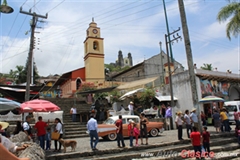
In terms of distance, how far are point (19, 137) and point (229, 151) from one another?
9440mm

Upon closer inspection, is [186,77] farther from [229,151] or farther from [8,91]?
[8,91]

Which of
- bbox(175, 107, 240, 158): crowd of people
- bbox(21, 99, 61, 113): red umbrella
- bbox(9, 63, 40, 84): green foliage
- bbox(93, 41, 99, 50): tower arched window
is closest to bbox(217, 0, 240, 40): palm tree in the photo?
bbox(175, 107, 240, 158): crowd of people

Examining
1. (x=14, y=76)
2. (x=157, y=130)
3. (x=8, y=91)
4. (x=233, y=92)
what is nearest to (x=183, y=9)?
(x=157, y=130)

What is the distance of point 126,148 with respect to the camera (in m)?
9.38

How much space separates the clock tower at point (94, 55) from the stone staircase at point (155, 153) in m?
21.6

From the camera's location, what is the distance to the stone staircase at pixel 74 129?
1410 centimetres

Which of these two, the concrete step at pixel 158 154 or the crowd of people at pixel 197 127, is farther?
the concrete step at pixel 158 154

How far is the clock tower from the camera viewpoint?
31388 mm

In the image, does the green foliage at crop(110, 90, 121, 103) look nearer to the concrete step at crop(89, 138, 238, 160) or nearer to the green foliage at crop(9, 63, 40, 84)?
the concrete step at crop(89, 138, 238, 160)

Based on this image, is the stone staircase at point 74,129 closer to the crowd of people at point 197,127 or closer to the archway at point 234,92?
the crowd of people at point 197,127

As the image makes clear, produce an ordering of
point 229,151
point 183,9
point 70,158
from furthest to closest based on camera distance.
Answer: point 183,9, point 229,151, point 70,158

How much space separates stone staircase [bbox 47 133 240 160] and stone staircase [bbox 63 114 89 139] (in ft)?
17.7

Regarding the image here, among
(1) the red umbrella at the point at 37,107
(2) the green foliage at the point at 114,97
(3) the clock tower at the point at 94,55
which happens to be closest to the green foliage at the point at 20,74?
(3) the clock tower at the point at 94,55

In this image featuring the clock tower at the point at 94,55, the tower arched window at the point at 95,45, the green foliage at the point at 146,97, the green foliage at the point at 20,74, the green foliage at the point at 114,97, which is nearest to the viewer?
the green foliage at the point at 146,97
